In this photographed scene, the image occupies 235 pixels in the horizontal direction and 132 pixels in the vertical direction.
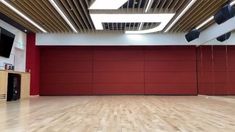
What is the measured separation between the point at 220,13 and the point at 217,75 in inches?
189

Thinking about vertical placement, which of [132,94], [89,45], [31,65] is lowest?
[132,94]

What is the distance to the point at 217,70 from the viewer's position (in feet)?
46.5

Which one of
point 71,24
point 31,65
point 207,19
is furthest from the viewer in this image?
point 31,65

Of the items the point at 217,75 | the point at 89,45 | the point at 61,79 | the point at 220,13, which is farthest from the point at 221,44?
the point at 61,79

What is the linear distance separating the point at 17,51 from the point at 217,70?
9.21 m

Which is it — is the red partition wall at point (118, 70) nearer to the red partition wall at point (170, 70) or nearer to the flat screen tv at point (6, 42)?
the red partition wall at point (170, 70)

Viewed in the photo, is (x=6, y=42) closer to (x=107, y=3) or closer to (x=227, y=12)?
A: (x=107, y=3)

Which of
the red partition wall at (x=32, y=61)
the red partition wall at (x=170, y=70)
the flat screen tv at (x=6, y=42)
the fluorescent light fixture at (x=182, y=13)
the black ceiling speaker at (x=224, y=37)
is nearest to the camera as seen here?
the fluorescent light fixture at (x=182, y=13)

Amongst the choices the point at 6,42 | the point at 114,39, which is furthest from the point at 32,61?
the point at 114,39

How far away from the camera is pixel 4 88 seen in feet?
36.6

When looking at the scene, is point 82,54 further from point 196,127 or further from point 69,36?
point 196,127

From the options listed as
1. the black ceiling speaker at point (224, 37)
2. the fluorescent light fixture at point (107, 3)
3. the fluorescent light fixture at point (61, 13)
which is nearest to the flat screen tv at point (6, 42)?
the fluorescent light fixture at point (61, 13)

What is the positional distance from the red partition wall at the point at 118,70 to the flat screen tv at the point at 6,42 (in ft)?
13.7

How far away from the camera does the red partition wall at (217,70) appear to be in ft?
43.6
